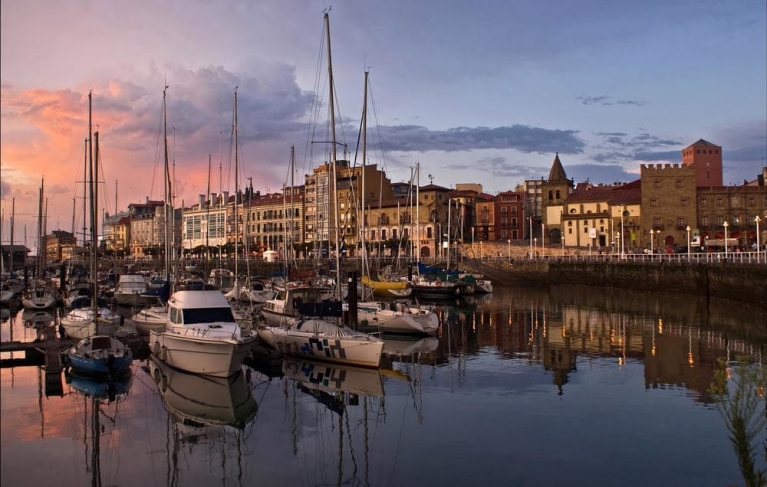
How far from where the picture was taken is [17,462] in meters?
15.6

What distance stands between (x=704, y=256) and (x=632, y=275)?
778cm

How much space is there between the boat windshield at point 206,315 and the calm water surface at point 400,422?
214 cm

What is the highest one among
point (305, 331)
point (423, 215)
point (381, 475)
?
point (423, 215)

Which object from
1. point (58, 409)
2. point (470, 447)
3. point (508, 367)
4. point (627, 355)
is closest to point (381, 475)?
point (470, 447)

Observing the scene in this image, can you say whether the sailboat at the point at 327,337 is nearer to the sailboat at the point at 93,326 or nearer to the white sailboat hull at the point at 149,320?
the white sailboat hull at the point at 149,320

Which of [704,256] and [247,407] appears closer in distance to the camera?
[247,407]

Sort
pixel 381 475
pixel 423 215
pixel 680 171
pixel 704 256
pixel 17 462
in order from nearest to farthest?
pixel 381 475
pixel 17 462
pixel 704 256
pixel 680 171
pixel 423 215

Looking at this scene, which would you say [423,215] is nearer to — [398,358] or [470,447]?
[398,358]

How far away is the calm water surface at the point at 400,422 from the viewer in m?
14.7

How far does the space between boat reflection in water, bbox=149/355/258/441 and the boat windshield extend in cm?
200

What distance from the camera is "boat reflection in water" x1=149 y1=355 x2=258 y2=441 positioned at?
61.6 feet

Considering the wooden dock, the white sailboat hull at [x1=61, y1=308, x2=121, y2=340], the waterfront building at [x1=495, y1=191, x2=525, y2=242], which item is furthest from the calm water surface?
the waterfront building at [x1=495, y1=191, x2=525, y2=242]

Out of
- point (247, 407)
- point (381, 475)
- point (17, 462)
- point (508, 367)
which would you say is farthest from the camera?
point (508, 367)

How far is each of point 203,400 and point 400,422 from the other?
6886mm
